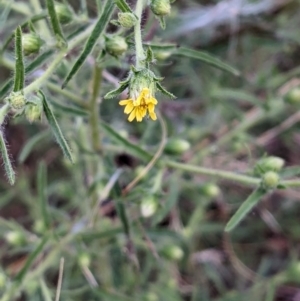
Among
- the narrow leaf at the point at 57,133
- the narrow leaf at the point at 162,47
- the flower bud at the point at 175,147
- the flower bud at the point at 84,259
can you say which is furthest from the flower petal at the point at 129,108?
the flower bud at the point at 84,259

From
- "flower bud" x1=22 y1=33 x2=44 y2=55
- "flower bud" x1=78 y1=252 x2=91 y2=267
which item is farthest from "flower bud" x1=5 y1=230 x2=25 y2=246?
"flower bud" x1=22 y1=33 x2=44 y2=55

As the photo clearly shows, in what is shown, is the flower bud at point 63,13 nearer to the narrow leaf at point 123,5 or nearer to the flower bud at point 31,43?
the flower bud at point 31,43

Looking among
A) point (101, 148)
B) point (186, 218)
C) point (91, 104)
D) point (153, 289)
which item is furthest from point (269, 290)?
point (91, 104)

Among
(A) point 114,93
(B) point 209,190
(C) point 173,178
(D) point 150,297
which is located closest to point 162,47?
Answer: (A) point 114,93

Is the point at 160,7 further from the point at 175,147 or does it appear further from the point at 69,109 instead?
the point at 175,147

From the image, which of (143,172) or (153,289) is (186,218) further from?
(143,172)

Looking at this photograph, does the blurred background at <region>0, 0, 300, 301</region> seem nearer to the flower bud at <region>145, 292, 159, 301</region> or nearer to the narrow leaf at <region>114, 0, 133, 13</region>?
the flower bud at <region>145, 292, 159, 301</region>
